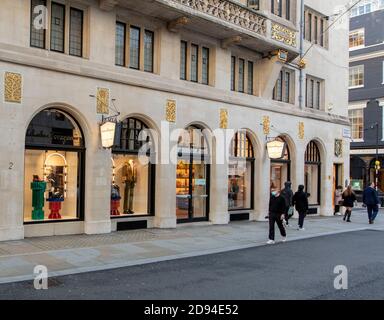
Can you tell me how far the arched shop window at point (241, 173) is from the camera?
18.4m

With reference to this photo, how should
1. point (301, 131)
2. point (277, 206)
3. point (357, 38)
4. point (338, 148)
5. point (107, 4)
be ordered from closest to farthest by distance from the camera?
1. point (277, 206)
2. point (107, 4)
3. point (301, 131)
4. point (338, 148)
5. point (357, 38)

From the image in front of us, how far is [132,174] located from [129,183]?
0.32 meters

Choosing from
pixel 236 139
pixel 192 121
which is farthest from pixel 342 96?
pixel 192 121

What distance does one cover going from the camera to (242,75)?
62.1 feet

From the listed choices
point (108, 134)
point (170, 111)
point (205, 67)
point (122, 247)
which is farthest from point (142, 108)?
point (122, 247)

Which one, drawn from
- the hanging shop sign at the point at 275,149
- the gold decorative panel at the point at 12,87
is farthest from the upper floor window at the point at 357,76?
the gold decorative panel at the point at 12,87

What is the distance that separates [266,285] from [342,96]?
752 inches

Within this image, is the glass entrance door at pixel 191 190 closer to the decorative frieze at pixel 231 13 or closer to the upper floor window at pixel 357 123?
the decorative frieze at pixel 231 13

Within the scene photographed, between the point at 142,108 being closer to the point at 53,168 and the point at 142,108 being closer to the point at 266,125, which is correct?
the point at 53,168

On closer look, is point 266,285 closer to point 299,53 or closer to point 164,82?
point 164,82

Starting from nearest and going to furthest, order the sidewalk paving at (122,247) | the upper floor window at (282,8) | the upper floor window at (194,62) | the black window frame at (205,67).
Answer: the sidewalk paving at (122,247) → the upper floor window at (194,62) → the black window frame at (205,67) → the upper floor window at (282,8)

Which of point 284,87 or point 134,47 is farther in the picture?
point 284,87

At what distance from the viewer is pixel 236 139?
18406mm

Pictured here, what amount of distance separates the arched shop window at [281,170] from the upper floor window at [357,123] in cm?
2171
